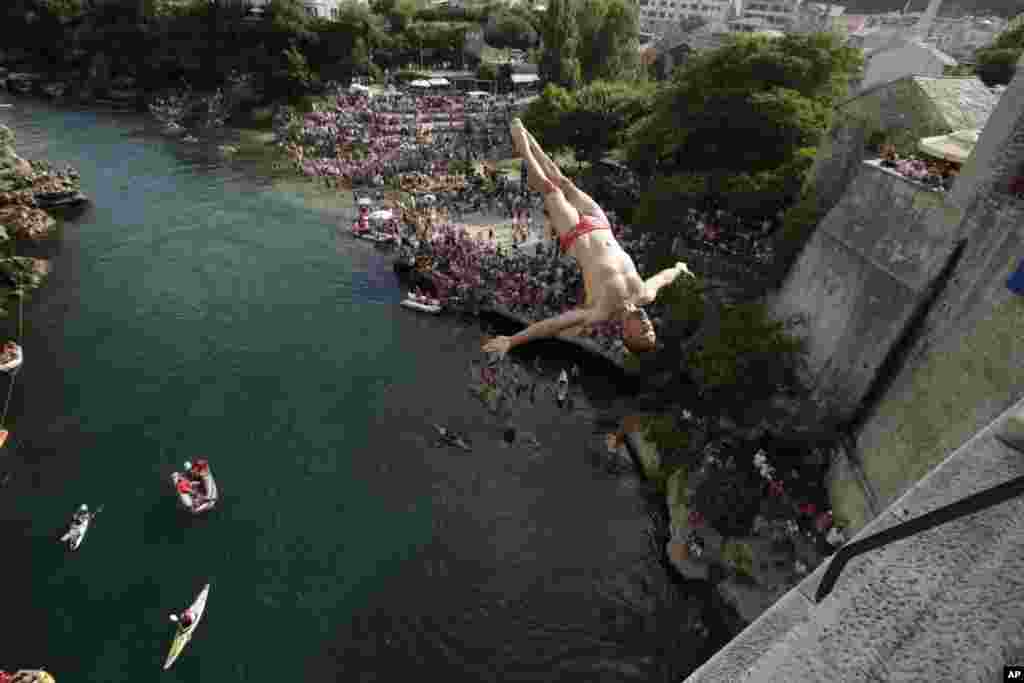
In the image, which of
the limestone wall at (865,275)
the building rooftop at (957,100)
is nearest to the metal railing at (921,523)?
the limestone wall at (865,275)

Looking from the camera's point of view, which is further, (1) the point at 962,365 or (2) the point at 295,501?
(2) the point at 295,501

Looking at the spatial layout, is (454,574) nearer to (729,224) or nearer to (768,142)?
(729,224)

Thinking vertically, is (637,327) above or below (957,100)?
below

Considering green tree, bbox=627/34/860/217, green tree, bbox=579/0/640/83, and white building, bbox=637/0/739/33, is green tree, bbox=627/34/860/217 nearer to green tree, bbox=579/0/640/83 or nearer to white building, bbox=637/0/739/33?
green tree, bbox=579/0/640/83

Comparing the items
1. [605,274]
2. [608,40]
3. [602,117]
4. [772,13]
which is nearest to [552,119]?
[602,117]

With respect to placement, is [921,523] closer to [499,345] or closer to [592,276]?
[499,345]

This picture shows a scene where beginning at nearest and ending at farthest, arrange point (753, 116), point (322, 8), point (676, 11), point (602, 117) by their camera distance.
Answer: point (753, 116) → point (602, 117) → point (322, 8) → point (676, 11)

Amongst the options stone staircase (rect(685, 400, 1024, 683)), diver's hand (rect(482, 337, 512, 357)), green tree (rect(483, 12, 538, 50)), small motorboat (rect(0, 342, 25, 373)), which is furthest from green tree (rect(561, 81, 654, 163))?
green tree (rect(483, 12, 538, 50))
